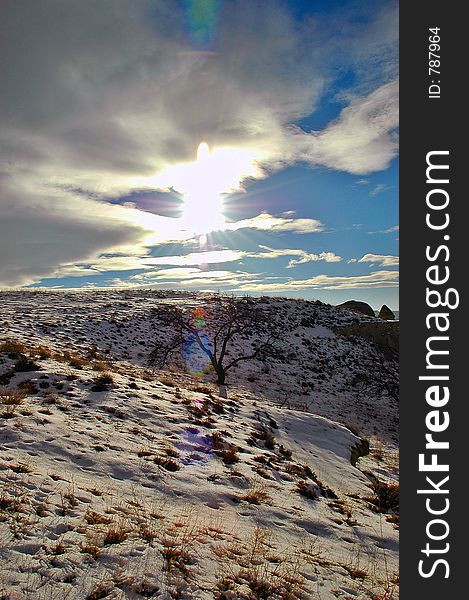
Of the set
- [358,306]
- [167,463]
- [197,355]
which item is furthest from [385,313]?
[167,463]

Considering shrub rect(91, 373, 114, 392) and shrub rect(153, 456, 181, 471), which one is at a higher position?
shrub rect(91, 373, 114, 392)

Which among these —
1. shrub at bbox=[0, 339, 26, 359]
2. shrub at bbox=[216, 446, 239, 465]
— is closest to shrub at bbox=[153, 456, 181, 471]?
shrub at bbox=[216, 446, 239, 465]

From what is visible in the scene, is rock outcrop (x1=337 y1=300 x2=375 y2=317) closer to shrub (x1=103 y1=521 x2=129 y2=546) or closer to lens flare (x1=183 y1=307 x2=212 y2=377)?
lens flare (x1=183 y1=307 x2=212 y2=377)

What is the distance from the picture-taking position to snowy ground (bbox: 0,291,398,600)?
4617mm

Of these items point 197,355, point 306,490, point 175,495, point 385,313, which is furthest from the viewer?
point 385,313

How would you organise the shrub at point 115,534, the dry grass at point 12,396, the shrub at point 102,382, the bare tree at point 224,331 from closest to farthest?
1. the shrub at point 115,534
2. the dry grass at point 12,396
3. the shrub at point 102,382
4. the bare tree at point 224,331

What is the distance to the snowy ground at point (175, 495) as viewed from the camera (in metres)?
4.62

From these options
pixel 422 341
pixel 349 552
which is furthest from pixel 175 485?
pixel 422 341

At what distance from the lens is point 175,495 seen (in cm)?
694

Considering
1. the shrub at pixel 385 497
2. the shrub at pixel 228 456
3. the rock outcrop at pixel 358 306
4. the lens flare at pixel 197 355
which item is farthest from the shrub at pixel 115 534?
the rock outcrop at pixel 358 306

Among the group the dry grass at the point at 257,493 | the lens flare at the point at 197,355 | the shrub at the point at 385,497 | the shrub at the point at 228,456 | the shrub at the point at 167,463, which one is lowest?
the shrub at the point at 385,497

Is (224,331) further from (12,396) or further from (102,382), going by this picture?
(12,396)

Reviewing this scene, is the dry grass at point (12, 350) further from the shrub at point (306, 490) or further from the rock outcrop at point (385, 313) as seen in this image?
the rock outcrop at point (385, 313)

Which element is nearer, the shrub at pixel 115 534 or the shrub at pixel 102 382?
the shrub at pixel 115 534
